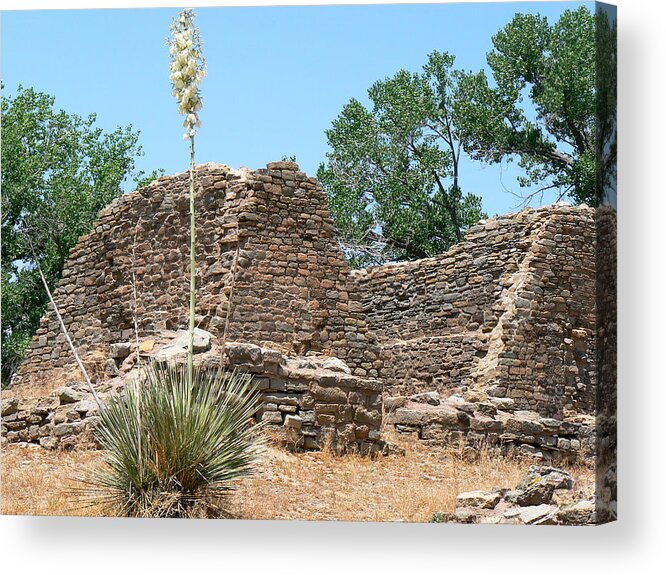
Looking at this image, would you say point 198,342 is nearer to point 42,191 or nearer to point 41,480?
point 41,480

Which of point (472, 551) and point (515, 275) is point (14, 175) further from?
point (472, 551)

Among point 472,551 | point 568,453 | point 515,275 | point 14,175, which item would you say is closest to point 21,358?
point 14,175

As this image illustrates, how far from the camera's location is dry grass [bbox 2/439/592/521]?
9.69 meters

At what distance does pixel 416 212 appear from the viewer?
2241cm

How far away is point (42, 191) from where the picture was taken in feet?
51.8

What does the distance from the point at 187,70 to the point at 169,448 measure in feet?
9.51

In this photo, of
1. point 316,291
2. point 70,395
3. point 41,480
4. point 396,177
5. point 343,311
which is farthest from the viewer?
point 396,177

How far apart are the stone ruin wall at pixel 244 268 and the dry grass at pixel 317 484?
111 inches

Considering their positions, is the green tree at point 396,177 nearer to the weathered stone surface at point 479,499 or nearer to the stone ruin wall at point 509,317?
the stone ruin wall at point 509,317

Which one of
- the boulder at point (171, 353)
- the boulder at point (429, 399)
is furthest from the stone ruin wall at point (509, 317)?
the boulder at point (171, 353)

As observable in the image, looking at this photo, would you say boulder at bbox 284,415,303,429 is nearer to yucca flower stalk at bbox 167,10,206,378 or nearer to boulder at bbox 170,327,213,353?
boulder at bbox 170,327,213,353

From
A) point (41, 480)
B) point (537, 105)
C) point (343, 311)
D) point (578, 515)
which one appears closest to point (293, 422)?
point (41, 480)

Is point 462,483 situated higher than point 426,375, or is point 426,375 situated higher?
point 426,375

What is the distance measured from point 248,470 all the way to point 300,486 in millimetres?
1046
